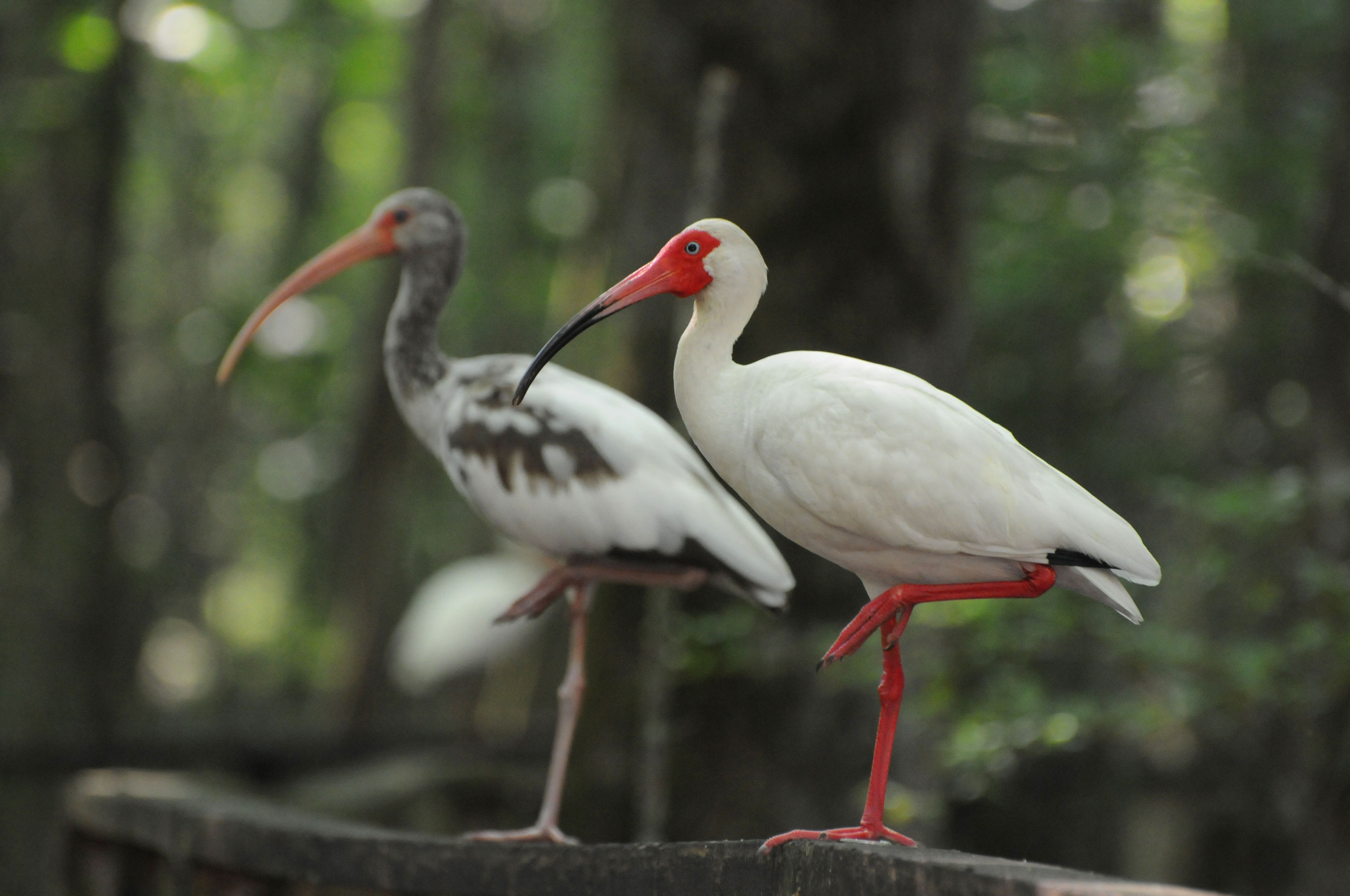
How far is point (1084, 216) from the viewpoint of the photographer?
12156 millimetres

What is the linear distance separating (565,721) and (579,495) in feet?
2.76

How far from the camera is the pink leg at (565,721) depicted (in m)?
4.66

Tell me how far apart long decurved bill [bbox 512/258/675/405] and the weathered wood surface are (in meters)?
1.26

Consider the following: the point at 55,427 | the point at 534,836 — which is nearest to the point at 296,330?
the point at 55,427

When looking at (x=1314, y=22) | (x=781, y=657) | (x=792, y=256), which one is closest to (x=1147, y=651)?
(x=781, y=657)

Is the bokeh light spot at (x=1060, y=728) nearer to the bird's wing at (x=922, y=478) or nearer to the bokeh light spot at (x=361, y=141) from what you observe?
the bird's wing at (x=922, y=478)

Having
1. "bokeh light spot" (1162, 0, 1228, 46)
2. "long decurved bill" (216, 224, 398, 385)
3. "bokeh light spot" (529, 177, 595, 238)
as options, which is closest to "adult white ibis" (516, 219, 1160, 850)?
"long decurved bill" (216, 224, 398, 385)

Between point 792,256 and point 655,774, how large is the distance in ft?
8.86

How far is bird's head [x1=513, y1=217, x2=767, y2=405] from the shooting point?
146 inches

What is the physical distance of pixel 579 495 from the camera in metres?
4.84

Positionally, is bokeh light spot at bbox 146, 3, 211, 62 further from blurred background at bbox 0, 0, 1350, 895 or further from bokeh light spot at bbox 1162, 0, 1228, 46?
bokeh light spot at bbox 1162, 0, 1228, 46

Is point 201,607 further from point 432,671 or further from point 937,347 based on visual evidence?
point 937,347

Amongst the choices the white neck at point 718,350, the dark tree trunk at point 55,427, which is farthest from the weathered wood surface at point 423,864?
the dark tree trunk at point 55,427

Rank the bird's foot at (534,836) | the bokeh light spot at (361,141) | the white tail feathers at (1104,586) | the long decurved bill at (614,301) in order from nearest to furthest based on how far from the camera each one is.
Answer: the white tail feathers at (1104,586)
the long decurved bill at (614,301)
the bird's foot at (534,836)
the bokeh light spot at (361,141)
